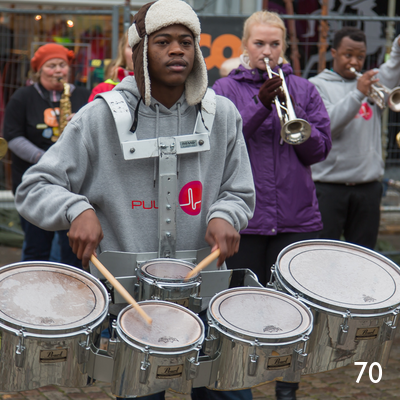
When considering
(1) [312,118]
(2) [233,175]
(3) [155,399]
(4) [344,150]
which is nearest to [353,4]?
(4) [344,150]

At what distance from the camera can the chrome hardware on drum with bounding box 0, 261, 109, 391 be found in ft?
5.81

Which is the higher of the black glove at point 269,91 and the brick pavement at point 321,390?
the black glove at point 269,91

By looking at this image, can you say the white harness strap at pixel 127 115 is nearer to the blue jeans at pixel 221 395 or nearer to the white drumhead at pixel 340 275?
the white drumhead at pixel 340 275

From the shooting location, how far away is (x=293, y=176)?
3.33 metres

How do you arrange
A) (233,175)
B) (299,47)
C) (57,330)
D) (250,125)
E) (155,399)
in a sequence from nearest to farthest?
(57,330), (155,399), (233,175), (250,125), (299,47)

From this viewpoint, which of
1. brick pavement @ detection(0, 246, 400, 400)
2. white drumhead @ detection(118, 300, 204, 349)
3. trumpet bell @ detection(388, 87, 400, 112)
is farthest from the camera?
trumpet bell @ detection(388, 87, 400, 112)

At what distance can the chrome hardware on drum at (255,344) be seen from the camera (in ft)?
6.19

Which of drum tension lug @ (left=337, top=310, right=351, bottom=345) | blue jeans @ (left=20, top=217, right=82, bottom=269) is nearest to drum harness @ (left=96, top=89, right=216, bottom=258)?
drum tension lug @ (left=337, top=310, right=351, bottom=345)

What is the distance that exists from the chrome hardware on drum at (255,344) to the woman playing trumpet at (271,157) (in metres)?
1.29

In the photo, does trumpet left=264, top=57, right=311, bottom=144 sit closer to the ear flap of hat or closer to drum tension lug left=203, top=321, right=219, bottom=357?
the ear flap of hat

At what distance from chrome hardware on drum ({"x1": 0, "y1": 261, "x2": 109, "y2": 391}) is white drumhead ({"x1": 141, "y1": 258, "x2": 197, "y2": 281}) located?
0.70ft

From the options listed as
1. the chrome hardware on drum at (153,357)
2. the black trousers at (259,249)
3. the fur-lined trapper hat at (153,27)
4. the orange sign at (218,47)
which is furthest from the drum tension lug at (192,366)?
the orange sign at (218,47)

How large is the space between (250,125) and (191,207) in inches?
40.4

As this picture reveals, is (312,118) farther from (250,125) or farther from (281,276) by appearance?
(281,276)
